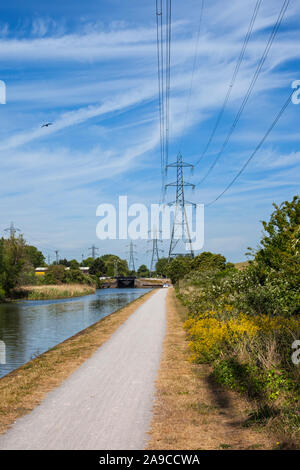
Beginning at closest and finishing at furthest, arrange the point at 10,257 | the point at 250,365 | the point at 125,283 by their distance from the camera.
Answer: the point at 250,365 < the point at 10,257 < the point at 125,283

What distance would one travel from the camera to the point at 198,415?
7.69 metres

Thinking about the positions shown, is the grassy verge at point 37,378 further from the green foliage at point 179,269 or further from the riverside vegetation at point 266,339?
the green foliage at point 179,269

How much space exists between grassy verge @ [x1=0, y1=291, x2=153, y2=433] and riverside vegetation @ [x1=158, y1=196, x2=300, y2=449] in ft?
11.4

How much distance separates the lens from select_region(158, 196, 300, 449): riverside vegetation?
7.16 metres

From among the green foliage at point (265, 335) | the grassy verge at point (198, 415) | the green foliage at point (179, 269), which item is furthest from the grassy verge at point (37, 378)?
the green foliage at point (179, 269)

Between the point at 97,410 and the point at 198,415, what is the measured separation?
168 centimetres

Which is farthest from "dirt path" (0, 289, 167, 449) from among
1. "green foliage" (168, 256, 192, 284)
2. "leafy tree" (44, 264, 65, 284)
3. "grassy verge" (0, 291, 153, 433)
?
"leafy tree" (44, 264, 65, 284)

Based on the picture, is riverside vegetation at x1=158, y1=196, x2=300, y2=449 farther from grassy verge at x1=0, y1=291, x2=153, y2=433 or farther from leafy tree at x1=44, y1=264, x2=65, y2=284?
leafy tree at x1=44, y1=264, x2=65, y2=284

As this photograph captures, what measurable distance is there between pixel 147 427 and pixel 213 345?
5.28 m

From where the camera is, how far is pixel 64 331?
2419 cm

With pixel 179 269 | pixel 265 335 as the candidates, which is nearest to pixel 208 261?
pixel 179 269
